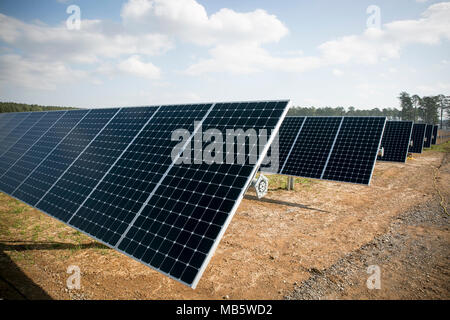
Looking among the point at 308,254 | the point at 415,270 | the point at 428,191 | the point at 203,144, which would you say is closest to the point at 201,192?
the point at 203,144

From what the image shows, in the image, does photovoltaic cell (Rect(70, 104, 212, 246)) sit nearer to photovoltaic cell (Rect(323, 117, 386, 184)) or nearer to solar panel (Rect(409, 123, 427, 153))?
photovoltaic cell (Rect(323, 117, 386, 184))

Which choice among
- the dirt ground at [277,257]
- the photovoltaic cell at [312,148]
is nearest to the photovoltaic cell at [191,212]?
the dirt ground at [277,257]

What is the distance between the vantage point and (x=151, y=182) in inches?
323

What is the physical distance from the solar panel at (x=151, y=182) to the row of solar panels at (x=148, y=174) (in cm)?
3

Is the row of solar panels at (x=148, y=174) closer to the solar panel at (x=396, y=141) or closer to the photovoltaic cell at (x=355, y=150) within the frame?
the photovoltaic cell at (x=355, y=150)

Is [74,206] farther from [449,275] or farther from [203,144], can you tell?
[449,275]

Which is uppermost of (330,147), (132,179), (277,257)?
(132,179)

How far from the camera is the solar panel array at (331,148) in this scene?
16188mm

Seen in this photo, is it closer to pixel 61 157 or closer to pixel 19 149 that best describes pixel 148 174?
pixel 61 157

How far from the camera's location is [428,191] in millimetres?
20188

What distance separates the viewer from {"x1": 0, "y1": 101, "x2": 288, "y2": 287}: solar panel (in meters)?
6.28

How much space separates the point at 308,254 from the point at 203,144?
270 inches

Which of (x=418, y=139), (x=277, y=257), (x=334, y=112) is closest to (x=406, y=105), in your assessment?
(x=334, y=112)

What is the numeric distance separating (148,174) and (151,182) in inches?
19.3
